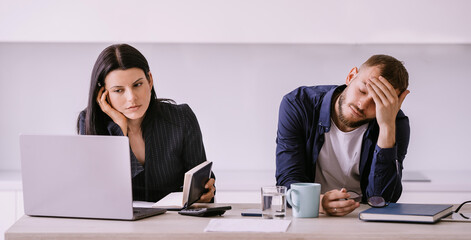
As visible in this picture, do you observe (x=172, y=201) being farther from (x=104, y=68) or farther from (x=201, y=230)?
(x=104, y=68)

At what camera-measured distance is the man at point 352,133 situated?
2.04 m

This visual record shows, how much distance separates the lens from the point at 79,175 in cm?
167

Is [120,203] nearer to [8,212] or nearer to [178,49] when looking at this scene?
[8,212]

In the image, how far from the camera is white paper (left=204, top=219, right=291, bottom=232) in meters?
1.57

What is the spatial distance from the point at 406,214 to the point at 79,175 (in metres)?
0.90

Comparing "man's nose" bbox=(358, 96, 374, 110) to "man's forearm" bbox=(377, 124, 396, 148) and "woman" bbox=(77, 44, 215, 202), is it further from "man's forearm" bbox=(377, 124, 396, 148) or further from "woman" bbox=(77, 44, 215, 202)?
"woman" bbox=(77, 44, 215, 202)

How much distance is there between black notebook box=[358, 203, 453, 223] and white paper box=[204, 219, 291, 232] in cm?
23

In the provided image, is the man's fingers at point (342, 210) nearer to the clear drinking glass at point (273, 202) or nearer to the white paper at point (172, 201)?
the clear drinking glass at point (273, 202)

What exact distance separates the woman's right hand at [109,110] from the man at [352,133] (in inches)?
23.8

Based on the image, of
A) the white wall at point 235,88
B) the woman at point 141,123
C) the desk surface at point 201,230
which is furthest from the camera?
the white wall at point 235,88

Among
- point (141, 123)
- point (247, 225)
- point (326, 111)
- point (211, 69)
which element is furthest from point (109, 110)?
point (211, 69)

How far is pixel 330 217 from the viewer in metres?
1.74

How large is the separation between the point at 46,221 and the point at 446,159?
2595mm
